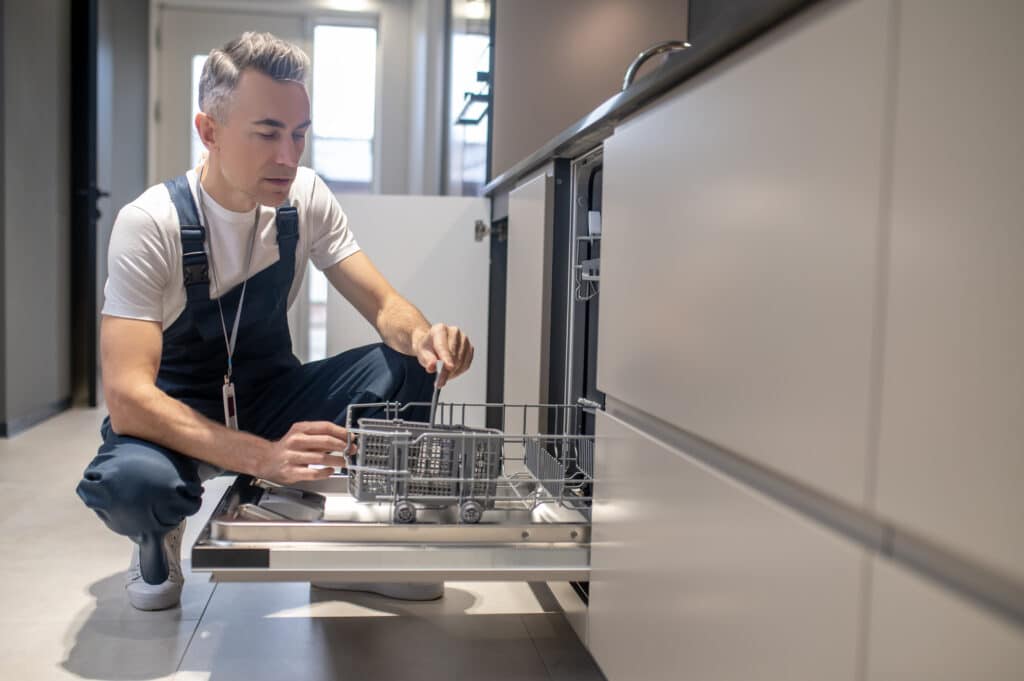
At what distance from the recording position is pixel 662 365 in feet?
3.28

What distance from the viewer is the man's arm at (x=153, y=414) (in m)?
1.38

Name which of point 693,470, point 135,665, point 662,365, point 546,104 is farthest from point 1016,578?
point 546,104

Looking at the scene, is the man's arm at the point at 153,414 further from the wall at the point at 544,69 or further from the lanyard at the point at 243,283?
the wall at the point at 544,69

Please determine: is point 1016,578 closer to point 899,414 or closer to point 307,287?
point 899,414

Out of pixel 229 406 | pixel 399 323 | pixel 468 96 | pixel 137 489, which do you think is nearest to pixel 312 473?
pixel 137 489

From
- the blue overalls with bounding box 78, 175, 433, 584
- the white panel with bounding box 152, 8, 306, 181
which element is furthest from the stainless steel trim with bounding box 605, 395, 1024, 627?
the white panel with bounding box 152, 8, 306, 181

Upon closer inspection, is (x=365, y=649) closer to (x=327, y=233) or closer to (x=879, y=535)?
(x=327, y=233)

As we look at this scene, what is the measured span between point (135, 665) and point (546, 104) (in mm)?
2026

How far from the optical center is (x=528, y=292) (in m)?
1.85

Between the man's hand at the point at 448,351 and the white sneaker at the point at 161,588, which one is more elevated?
the man's hand at the point at 448,351

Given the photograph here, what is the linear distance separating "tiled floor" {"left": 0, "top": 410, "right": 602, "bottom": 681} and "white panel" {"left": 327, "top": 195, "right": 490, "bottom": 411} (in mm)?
908

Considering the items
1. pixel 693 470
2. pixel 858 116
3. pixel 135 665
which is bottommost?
pixel 135 665

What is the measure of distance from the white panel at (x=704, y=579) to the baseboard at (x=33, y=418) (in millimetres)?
2834

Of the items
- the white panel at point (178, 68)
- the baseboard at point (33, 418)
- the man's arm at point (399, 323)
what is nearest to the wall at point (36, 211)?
the baseboard at point (33, 418)
